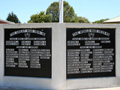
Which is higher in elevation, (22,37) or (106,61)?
(22,37)

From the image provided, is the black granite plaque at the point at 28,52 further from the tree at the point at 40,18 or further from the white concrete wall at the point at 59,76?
the tree at the point at 40,18

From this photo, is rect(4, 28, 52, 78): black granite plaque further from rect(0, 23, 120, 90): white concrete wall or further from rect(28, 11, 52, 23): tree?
rect(28, 11, 52, 23): tree

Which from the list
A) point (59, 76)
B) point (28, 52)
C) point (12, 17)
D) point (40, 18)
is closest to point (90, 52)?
point (59, 76)

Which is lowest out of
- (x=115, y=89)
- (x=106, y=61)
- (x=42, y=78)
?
(x=115, y=89)

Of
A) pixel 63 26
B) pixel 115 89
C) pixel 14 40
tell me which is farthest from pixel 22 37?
pixel 115 89

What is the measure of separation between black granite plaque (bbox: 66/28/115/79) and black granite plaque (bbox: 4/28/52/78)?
0.73 meters

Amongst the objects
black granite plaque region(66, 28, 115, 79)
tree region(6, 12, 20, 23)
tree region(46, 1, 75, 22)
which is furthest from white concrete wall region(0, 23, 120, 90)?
tree region(46, 1, 75, 22)

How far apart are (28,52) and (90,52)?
2197mm

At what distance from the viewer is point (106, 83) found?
632cm

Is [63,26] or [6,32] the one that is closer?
[63,26]

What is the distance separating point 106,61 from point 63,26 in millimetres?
2025

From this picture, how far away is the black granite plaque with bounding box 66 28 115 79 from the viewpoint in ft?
19.9

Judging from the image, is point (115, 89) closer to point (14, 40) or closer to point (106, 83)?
point (106, 83)

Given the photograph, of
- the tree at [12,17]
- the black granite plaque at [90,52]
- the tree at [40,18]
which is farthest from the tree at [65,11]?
the black granite plaque at [90,52]
